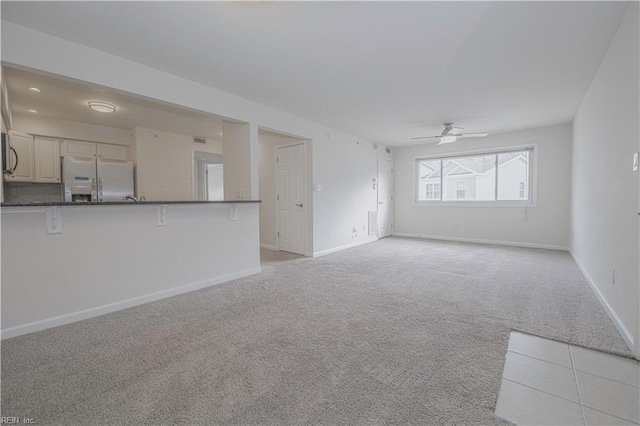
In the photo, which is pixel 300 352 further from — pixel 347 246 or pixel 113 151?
pixel 113 151

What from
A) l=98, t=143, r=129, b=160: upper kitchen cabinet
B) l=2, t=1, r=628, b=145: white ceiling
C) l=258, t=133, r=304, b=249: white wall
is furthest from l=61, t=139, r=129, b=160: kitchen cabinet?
l=2, t=1, r=628, b=145: white ceiling

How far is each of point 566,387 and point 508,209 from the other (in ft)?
17.4

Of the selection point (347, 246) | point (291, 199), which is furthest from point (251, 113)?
point (347, 246)

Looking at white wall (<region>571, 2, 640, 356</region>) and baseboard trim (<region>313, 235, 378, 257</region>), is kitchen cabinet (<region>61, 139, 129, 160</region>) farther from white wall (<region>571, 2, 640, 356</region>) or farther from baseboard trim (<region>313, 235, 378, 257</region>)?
white wall (<region>571, 2, 640, 356</region>)

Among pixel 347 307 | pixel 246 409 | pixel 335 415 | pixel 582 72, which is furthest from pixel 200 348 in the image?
pixel 582 72

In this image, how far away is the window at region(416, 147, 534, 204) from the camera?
19.6 feet

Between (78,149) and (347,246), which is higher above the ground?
(78,149)

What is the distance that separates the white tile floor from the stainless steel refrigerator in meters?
5.97

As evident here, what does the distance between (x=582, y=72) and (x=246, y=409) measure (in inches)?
177

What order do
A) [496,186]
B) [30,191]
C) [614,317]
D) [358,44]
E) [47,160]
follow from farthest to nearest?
[496,186] → [30,191] → [47,160] → [358,44] → [614,317]

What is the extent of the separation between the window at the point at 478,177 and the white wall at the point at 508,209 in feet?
0.66

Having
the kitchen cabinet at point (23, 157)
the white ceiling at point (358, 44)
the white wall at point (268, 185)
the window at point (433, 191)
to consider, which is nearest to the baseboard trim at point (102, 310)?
the white wall at point (268, 185)

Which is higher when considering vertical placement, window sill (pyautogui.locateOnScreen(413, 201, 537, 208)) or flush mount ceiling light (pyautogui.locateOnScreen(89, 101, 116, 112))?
flush mount ceiling light (pyautogui.locateOnScreen(89, 101, 116, 112))

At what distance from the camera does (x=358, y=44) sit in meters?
2.50
